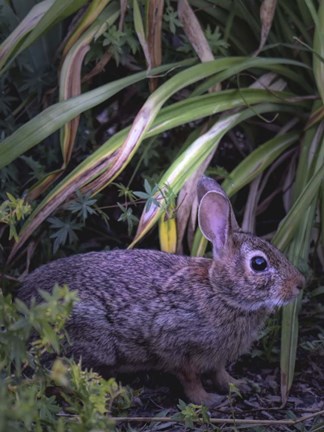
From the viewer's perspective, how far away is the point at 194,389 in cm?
424

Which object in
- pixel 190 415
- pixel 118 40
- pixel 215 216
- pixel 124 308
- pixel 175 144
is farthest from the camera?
pixel 175 144

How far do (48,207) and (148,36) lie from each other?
112 centimetres

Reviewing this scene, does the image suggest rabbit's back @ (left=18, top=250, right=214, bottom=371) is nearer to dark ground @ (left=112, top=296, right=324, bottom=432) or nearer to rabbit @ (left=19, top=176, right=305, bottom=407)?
rabbit @ (left=19, top=176, right=305, bottom=407)

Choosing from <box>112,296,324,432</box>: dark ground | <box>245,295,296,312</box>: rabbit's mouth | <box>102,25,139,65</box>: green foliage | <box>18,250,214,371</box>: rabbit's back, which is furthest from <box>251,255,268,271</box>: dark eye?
<box>102,25,139,65</box>: green foliage

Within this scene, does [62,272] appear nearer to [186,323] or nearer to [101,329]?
[101,329]

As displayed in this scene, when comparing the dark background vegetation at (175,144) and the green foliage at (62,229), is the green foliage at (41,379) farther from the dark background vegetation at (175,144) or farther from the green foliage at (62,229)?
→ the green foliage at (62,229)

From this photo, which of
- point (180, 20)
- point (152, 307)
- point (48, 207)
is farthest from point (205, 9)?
point (152, 307)

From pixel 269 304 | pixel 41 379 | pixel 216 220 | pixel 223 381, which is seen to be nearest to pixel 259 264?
pixel 269 304

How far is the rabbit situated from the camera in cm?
413

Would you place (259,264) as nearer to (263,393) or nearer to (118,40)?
(263,393)

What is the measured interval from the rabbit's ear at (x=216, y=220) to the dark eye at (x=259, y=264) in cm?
19

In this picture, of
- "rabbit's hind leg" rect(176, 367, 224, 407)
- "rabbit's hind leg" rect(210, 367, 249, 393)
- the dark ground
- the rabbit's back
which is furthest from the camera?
"rabbit's hind leg" rect(210, 367, 249, 393)

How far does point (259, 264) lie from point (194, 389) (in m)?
0.70

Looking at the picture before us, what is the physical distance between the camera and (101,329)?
4.10 m
